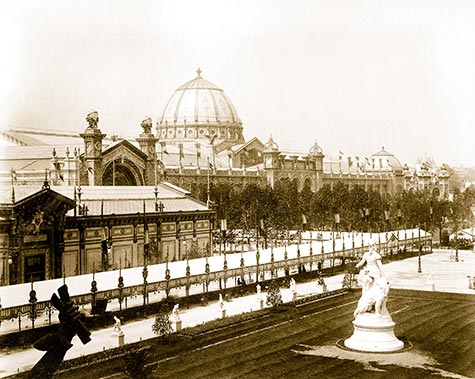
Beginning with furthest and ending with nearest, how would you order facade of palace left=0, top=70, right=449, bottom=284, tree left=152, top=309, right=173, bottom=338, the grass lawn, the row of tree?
the row of tree, facade of palace left=0, top=70, right=449, bottom=284, tree left=152, top=309, right=173, bottom=338, the grass lawn

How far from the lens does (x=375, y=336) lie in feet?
75.4

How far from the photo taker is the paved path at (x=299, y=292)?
80.2 feet

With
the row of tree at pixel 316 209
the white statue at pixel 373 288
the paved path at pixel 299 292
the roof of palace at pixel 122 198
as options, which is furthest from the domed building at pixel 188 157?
the white statue at pixel 373 288

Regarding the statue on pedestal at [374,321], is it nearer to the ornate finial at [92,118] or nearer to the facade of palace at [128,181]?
the facade of palace at [128,181]

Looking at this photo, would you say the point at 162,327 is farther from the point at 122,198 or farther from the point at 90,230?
the point at 122,198

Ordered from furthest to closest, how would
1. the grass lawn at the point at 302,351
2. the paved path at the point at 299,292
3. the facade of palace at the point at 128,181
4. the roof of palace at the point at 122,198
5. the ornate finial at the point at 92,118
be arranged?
the ornate finial at the point at 92,118, the roof of palace at the point at 122,198, the facade of palace at the point at 128,181, the paved path at the point at 299,292, the grass lawn at the point at 302,351

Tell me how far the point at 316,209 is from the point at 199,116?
46.3 metres

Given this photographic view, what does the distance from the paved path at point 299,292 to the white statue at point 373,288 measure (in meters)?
9.17

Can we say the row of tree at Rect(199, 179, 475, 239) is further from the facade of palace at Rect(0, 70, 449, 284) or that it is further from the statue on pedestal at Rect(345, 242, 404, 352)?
the statue on pedestal at Rect(345, 242, 404, 352)

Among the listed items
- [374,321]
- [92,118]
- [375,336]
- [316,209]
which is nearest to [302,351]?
[375,336]

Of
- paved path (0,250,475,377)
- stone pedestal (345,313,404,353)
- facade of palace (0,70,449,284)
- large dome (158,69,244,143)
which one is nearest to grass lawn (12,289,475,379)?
stone pedestal (345,313,404,353)

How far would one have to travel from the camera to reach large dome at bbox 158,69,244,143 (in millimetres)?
125688

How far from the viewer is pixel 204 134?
125m

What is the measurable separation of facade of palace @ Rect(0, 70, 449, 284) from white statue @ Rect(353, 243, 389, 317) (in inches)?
784
